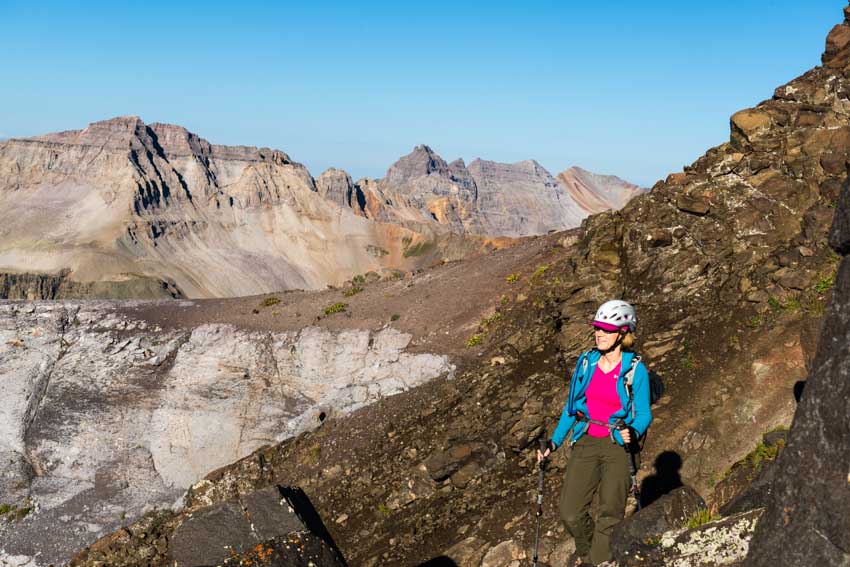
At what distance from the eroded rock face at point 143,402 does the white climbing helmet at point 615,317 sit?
19.5m

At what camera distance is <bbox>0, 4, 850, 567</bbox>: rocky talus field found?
660 centimetres

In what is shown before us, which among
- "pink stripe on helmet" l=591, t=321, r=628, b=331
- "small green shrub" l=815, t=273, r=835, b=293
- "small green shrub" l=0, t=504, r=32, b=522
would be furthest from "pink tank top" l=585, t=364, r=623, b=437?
"small green shrub" l=0, t=504, r=32, b=522

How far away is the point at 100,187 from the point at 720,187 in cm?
18503

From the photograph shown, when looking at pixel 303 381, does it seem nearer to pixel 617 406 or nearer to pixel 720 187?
pixel 720 187

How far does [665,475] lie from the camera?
13.5 m

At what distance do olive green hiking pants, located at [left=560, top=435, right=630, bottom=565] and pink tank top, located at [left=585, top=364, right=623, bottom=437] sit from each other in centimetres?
12

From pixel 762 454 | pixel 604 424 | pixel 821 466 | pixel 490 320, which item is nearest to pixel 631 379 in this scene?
pixel 604 424

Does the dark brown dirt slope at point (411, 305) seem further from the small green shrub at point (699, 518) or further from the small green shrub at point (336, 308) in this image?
the small green shrub at point (699, 518)

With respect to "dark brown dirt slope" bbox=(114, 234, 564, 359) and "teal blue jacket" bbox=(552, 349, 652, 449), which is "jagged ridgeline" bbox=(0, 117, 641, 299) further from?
"teal blue jacket" bbox=(552, 349, 652, 449)

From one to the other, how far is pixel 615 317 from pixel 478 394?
14.1 m

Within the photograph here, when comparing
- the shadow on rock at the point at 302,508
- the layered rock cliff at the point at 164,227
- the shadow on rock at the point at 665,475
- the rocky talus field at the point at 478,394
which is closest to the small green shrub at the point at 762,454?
the rocky talus field at the point at 478,394

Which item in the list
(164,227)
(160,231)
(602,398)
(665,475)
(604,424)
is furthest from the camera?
(164,227)

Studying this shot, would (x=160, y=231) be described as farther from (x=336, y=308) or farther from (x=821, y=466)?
(x=821, y=466)

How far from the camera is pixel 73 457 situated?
32312mm
